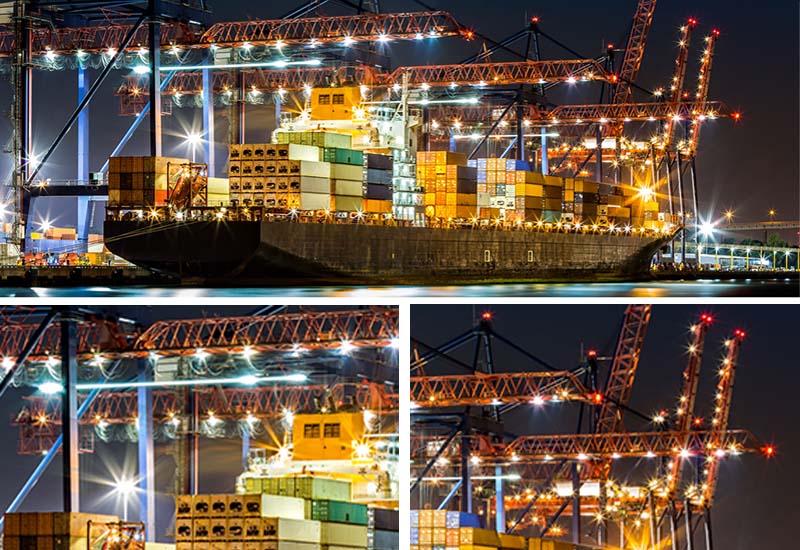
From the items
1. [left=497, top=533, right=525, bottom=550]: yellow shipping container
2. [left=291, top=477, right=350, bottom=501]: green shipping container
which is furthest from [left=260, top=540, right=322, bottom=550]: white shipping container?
[left=497, top=533, right=525, bottom=550]: yellow shipping container

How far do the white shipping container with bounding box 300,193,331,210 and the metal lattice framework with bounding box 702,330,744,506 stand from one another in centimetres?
2617


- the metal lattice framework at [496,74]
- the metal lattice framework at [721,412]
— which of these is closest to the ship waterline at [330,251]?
the metal lattice framework at [496,74]

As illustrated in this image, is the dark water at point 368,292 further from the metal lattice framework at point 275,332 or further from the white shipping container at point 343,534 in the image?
the white shipping container at point 343,534

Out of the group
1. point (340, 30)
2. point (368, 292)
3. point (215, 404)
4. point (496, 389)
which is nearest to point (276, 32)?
point (340, 30)

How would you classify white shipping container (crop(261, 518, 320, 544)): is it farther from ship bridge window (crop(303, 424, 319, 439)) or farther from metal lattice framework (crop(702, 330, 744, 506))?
metal lattice framework (crop(702, 330, 744, 506))

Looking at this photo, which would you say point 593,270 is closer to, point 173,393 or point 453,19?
point 453,19

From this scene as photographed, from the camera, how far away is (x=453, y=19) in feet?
→ 153

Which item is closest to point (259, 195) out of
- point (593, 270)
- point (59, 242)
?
point (59, 242)

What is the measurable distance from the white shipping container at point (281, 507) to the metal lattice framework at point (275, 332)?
1.64 m

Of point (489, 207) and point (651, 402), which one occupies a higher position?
point (489, 207)

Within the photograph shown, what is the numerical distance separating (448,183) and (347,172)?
226 inches

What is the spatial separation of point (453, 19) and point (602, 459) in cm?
3087

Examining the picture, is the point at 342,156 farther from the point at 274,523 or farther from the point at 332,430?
the point at 274,523

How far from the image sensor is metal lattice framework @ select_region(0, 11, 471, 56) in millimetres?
47031
